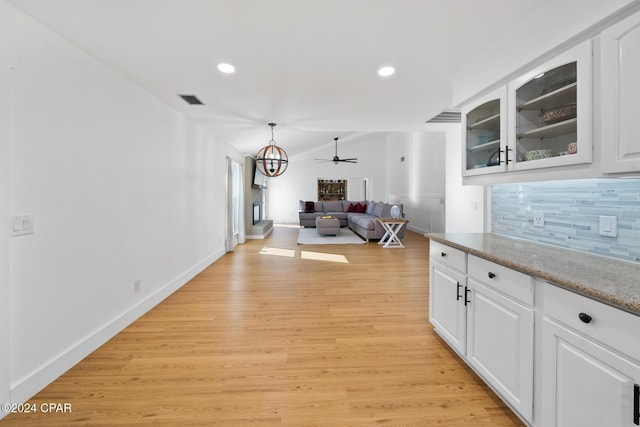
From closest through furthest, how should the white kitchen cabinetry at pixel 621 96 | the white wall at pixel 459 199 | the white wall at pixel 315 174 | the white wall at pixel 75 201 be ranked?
1. the white kitchen cabinetry at pixel 621 96
2. the white wall at pixel 75 201
3. the white wall at pixel 459 199
4. the white wall at pixel 315 174

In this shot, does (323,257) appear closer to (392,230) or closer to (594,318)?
(392,230)

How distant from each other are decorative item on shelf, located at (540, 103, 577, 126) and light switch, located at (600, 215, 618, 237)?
0.56m

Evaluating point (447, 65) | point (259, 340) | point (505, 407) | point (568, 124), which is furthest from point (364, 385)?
point (447, 65)

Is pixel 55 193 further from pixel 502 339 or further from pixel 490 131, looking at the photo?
pixel 490 131

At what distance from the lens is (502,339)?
1.49m

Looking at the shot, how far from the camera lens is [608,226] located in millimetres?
1444

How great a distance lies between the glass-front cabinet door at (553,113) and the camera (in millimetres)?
1341

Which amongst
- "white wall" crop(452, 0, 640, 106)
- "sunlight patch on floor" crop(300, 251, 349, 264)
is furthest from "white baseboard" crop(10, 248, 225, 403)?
"white wall" crop(452, 0, 640, 106)

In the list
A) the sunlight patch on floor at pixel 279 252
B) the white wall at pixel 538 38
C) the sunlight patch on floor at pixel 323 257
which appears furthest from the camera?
the sunlight patch on floor at pixel 279 252

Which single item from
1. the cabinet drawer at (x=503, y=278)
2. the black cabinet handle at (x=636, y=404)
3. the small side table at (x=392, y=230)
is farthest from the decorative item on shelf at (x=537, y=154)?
the small side table at (x=392, y=230)

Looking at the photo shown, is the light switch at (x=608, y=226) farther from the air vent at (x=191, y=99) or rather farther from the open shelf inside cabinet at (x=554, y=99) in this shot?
the air vent at (x=191, y=99)

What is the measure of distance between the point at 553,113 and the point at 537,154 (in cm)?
23

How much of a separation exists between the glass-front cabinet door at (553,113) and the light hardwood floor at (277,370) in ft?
4.76

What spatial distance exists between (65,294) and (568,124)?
3.26 m
